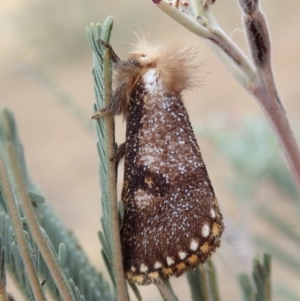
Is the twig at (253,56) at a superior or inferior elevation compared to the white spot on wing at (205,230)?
superior

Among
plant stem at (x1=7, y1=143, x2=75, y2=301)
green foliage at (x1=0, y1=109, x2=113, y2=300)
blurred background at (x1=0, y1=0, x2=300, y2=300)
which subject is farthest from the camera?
blurred background at (x1=0, y1=0, x2=300, y2=300)

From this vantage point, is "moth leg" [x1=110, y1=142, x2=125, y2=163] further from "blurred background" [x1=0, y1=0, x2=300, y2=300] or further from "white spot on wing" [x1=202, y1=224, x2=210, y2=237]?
"blurred background" [x1=0, y1=0, x2=300, y2=300]

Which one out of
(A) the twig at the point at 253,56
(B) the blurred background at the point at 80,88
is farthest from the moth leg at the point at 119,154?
(B) the blurred background at the point at 80,88

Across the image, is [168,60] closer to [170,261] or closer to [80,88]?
[170,261]

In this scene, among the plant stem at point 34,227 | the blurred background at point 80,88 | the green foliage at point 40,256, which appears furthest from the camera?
the blurred background at point 80,88

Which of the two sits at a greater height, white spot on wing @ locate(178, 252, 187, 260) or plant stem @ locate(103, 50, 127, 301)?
plant stem @ locate(103, 50, 127, 301)

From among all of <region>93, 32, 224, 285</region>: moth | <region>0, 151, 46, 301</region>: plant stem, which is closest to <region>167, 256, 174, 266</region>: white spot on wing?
<region>93, 32, 224, 285</region>: moth

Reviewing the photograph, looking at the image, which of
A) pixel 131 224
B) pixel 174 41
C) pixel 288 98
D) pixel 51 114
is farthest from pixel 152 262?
pixel 51 114

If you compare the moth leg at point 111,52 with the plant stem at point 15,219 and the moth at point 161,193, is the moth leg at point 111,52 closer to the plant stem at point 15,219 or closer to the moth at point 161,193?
the moth at point 161,193

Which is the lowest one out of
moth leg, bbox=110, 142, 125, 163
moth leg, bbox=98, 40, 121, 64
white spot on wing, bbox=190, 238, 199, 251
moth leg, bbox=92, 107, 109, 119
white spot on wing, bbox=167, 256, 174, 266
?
white spot on wing, bbox=167, 256, 174, 266

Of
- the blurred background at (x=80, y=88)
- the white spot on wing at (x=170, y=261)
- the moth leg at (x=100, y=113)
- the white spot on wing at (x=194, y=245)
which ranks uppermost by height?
the blurred background at (x=80, y=88)
